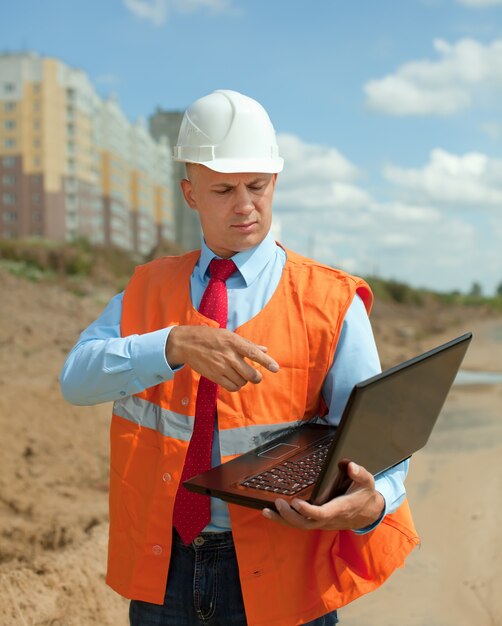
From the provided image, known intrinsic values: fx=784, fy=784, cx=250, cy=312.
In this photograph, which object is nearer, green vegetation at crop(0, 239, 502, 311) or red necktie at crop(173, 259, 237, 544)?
red necktie at crop(173, 259, 237, 544)

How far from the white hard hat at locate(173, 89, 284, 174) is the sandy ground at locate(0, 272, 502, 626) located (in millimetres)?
2725

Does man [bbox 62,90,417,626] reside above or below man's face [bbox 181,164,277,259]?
below

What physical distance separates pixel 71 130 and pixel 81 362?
5907cm

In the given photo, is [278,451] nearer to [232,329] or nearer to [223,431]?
[223,431]

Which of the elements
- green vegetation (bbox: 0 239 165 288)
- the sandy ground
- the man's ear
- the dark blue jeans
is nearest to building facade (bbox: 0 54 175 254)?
green vegetation (bbox: 0 239 165 288)

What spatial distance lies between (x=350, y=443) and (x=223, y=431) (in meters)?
0.40

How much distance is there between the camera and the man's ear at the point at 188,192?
2.09 meters

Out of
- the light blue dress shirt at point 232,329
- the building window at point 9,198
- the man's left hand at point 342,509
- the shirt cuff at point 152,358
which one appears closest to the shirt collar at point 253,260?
the light blue dress shirt at point 232,329

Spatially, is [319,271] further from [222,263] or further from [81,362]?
[81,362]

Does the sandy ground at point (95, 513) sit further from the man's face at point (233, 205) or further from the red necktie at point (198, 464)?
the man's face at point (233, 205)

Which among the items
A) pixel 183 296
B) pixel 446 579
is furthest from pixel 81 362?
pixel 446 579

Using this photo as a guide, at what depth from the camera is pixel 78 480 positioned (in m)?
6.98

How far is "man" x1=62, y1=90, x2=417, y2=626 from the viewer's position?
187cm

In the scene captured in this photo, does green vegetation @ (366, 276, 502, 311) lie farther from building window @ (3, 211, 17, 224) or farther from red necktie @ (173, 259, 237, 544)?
red necktie @ (173, 259, 237, 544)
